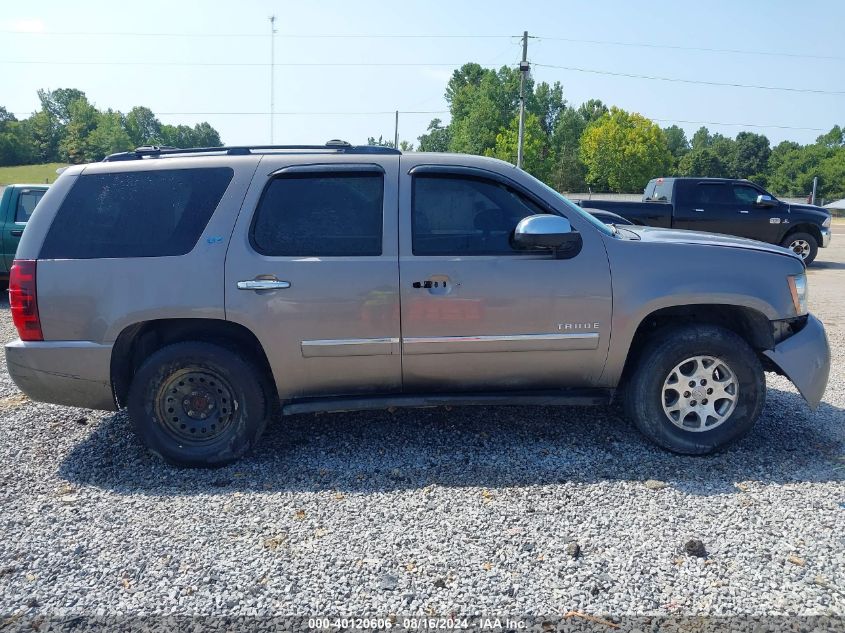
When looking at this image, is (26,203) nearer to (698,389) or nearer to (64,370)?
(64,370)

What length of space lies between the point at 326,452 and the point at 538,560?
174 centimetres

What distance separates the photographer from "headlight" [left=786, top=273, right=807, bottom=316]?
4145 millimetres

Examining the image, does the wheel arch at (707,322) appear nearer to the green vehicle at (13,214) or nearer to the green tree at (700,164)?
the green vehicle at (13,214)

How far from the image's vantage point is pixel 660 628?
2.57 meters

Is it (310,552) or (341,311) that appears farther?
(341,311)

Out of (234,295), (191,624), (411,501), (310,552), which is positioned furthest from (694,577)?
(234,295)

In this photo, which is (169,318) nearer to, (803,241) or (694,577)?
(694,577)

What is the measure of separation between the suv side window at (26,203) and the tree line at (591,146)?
4595 cm

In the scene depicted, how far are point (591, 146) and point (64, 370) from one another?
243ft

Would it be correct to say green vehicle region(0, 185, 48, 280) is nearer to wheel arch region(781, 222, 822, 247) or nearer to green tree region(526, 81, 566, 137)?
wheel arch region(781, 222, 822, 247)

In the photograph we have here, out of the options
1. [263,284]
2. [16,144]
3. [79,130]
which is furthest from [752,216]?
[16,144]

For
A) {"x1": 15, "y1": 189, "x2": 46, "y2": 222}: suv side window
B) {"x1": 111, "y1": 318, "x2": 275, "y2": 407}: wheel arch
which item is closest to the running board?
{"x1": 111, "y1": 318, "x2": 275, "y2": 407}: wheel arch

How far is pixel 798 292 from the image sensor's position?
4180mm

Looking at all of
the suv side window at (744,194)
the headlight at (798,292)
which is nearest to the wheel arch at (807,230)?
the suv side window at (744,194)
